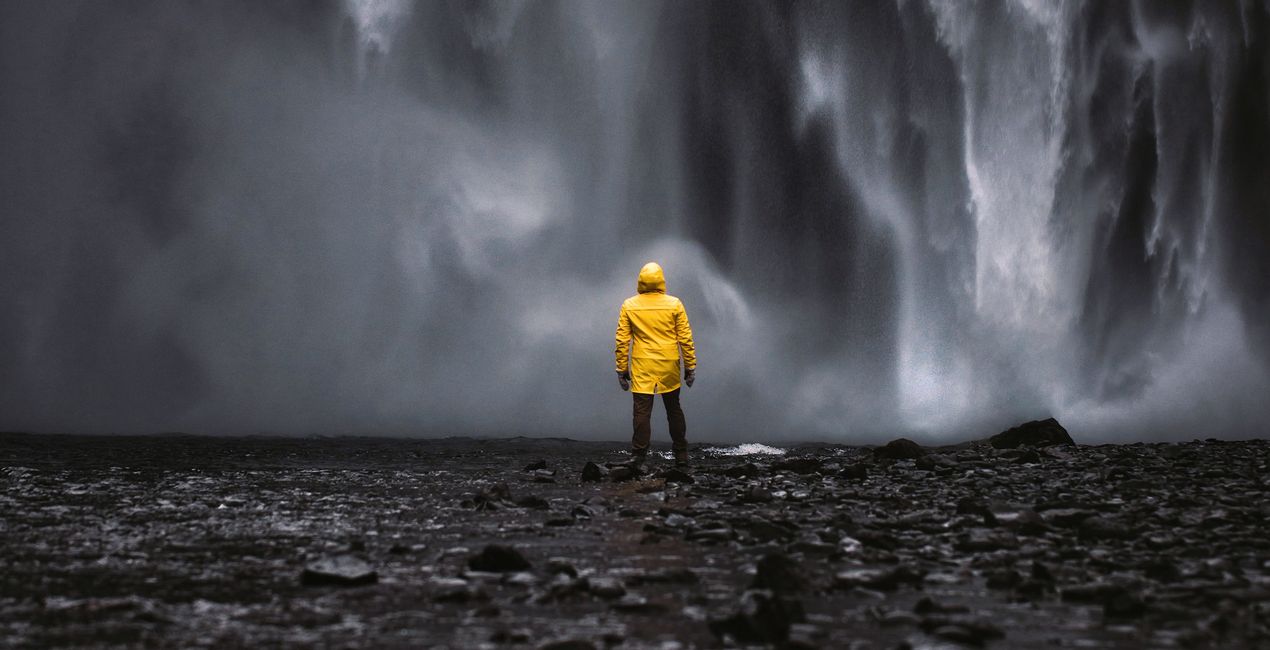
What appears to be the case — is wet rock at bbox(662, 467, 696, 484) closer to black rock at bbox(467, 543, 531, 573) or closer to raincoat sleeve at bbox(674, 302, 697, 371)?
raincoat sleeve at bbox(674, 302, 697, 371)

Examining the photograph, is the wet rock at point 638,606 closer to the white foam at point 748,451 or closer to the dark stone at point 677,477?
the dark stone at point 677,477

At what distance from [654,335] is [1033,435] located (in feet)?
39.3

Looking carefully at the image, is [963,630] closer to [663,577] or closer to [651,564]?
[663,577]

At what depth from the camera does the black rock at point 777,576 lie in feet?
19.6

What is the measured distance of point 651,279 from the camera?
16641 mm

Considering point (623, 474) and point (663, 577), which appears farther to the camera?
point (623, 474)

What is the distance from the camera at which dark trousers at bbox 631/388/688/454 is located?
16.8 metres

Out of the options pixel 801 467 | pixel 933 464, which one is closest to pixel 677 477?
pixel 801 467

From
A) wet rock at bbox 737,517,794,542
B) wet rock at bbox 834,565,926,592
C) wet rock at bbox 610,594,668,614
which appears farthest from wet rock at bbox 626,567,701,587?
wet rock at bbox 737,517,794,542

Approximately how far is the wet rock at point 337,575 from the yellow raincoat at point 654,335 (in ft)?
33.9

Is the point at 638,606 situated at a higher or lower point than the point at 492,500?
lower

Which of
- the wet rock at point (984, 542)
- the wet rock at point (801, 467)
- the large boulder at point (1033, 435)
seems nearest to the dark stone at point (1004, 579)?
the wet rock at point (984, 542)

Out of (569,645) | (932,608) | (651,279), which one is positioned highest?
(651,279)

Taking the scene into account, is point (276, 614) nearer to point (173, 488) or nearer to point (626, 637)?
A: point (626, 637)
